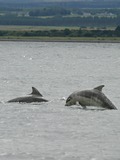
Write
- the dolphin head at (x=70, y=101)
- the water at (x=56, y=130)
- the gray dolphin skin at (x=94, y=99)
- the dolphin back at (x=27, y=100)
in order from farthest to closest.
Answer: the dolphin back at (x=27, y=100) → the dolphin head at (x=70, y=101) → the gray dolphin skin at (x=94, y=99) → the water at (x=56, y=130)

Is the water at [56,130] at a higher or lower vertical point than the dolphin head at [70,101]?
higher

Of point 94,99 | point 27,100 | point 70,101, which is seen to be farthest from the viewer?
point 27,100

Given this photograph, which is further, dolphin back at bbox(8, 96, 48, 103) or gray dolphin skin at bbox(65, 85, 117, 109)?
dolphin back at bbox(8, 96, 48, 103)

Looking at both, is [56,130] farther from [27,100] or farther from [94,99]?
[27,100]

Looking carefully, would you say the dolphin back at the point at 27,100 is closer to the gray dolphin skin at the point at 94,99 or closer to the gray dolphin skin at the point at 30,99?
the gray dolphin skin at the point at 30,99

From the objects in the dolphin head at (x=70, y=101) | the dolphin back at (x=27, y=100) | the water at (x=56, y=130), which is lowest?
the dolphin back at (x=27, y=100)

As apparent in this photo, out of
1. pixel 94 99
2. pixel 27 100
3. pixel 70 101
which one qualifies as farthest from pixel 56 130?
pixel 27 100

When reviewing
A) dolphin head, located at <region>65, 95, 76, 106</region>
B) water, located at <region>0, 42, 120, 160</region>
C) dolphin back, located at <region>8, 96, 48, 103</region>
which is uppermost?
water, located at <region>0, 42, 120, 160</region>

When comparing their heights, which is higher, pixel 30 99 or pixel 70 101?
pixel 70 101

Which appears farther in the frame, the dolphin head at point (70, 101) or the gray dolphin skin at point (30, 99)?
the gray dolphin skin at point (30, 99)

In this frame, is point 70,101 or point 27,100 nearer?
point 70,101

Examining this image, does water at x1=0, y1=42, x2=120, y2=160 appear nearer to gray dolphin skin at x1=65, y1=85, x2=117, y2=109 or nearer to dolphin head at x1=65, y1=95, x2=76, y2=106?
dolphin head at x1=65, y1=95, x2=76, y2=106

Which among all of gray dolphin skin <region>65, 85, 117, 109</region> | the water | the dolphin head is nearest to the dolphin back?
the water

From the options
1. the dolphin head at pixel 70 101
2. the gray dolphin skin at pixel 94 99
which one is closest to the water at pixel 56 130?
the dolphin head at pixel 70 101
